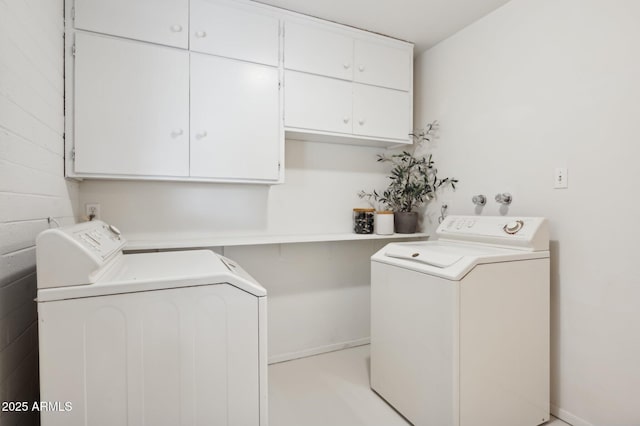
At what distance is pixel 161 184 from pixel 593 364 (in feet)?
8.80

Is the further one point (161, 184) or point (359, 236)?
point (359, 236)

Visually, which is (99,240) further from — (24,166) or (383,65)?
(383,65)

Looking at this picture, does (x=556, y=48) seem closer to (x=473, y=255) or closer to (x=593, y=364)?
(x=473, y=255)

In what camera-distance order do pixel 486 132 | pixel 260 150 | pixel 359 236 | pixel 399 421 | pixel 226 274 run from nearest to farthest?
pixel 226 274
pixel 399 421
pixel 260 150
pixel 486 132
pixel 359 236

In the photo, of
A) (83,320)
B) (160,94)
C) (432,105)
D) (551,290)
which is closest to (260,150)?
(160,94)

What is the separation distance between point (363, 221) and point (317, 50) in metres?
1.30

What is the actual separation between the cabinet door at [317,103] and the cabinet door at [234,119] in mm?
101

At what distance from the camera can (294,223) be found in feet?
8.24

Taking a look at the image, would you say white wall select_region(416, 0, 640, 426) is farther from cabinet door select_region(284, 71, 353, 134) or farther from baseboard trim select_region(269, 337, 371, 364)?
baseboard trim select_region(269, 337, 371, 364)

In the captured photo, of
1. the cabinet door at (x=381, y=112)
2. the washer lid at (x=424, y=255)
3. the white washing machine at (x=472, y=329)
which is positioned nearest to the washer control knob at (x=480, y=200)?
the white washing machine at (x=472, y=329)

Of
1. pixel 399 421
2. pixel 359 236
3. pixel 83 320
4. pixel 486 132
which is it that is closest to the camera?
pixel 83 320

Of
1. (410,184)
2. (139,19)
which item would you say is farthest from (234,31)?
(410,184)

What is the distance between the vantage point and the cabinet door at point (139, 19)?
1.66m

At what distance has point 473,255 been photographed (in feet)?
5.27
